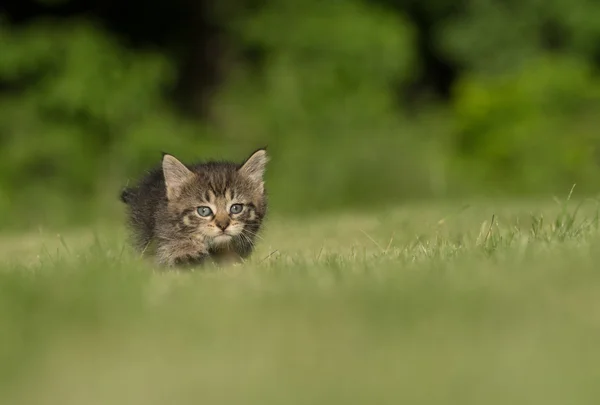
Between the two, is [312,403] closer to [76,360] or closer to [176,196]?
[76,360]

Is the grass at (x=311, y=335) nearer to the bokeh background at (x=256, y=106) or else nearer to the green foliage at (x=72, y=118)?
the bokeh background at (x=256, y=106)

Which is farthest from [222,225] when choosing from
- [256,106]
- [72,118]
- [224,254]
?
[72,118]

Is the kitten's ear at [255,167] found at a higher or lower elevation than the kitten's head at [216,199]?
higher

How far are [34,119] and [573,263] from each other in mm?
16485

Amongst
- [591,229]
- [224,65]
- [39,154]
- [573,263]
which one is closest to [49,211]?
[39,154]

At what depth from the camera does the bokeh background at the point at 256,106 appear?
18.7 meters

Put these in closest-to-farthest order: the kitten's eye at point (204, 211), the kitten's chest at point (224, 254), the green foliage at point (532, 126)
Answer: the kitten's chest at point (224, 254)
the kitten's eye at point (204, 211)
the green foliage at point (532, 126)

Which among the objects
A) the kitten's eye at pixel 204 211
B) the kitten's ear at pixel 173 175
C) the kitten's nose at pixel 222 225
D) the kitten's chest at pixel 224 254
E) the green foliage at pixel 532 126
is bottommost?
the green foliage at pixel 532 126

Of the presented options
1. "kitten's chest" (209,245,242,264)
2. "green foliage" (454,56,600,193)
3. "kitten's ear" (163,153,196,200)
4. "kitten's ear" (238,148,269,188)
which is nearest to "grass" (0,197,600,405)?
"kitten's chest" (209,245,242,264)

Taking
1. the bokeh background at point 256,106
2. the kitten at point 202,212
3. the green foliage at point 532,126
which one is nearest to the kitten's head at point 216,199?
the kitten at point 202,212

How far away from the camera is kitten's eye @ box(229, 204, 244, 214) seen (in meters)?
7.09

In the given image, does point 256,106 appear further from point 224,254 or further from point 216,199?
point 224,254

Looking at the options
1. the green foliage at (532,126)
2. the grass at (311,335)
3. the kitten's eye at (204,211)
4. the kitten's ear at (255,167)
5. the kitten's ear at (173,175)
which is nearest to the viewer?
the grass at (311,335)

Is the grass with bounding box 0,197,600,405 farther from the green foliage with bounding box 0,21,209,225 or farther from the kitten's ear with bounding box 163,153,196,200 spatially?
the green foliage with bounding box 0,21,209,225
